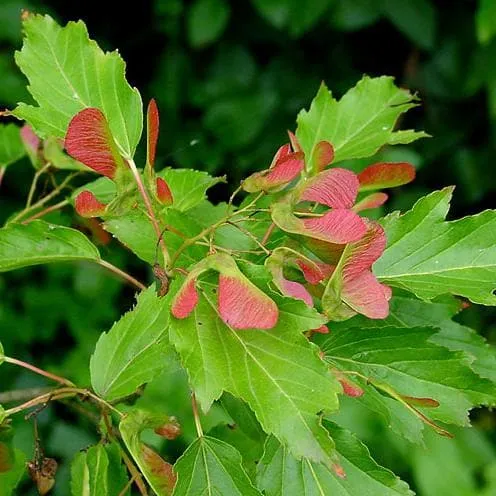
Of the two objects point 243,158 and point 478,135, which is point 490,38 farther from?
point 243,158

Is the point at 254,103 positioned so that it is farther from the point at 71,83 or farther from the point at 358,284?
the point at 358,284

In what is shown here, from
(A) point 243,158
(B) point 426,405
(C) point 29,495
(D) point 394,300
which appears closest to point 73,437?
(C) point 29,495

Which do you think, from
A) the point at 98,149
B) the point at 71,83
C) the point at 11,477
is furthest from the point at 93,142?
the point at 11,477

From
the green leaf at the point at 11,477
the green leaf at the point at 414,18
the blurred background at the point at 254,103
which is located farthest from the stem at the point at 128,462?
the green leaf at the point at 414,18

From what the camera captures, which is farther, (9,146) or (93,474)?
(9,146)

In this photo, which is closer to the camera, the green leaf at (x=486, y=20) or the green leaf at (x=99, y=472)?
the green leaf at (x=99, y=472)

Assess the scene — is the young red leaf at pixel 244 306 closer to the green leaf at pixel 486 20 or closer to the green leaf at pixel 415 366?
the green leaf at pixel 415 366
